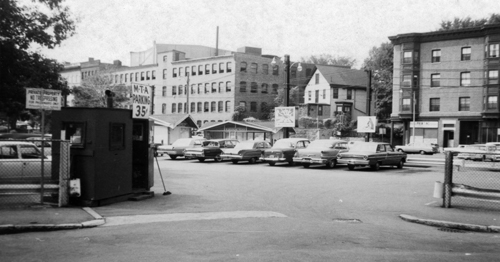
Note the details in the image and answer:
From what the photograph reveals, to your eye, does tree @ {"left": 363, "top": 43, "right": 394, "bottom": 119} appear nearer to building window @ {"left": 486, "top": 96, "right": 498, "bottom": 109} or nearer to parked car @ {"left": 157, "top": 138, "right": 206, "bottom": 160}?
building window @ {"left": 486, "top": 96, "right": 498, "bottom": 109}

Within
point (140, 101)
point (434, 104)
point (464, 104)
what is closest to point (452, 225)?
point (140, 101)

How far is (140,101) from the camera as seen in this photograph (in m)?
12.8

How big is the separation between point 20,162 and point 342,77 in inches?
2544

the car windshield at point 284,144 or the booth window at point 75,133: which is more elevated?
the booth window at point 75,133

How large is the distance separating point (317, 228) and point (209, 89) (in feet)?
218

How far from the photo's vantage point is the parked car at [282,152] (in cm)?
2705

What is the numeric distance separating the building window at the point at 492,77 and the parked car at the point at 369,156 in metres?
31.9

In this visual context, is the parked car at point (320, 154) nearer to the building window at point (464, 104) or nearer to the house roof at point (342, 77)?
the building window at point (464, 104)

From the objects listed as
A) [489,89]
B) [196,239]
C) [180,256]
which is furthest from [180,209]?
[489,89]

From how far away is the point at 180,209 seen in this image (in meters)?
11.1

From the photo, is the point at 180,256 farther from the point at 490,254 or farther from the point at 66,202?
the point at 66,202

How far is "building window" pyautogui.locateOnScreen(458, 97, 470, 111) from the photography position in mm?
53438

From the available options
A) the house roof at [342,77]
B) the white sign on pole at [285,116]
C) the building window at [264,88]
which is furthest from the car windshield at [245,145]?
the building window at [264,88]

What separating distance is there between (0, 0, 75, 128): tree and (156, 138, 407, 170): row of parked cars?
12.6 m
